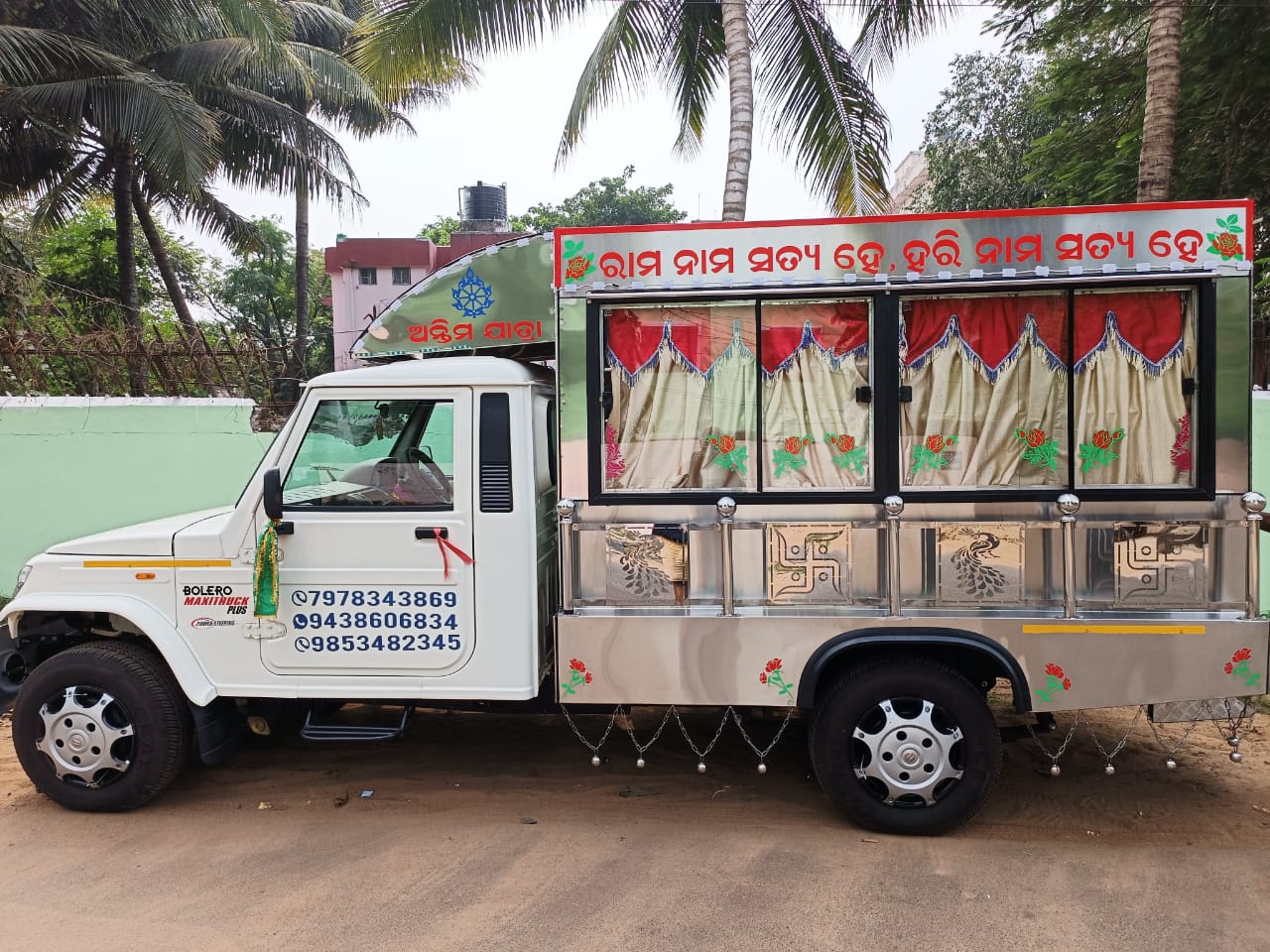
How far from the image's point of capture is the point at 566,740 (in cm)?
544

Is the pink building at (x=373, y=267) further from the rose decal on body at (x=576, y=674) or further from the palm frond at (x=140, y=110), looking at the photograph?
the rose decal on body at (x=576, y=674)

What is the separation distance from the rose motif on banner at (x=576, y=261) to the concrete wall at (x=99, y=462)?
199 inches

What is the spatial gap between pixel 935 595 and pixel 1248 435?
144 cm

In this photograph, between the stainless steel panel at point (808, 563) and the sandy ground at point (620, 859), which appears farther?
the stainless steel panel at point (808, 563)

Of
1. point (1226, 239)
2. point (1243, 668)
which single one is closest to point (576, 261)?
point (1226, 239)

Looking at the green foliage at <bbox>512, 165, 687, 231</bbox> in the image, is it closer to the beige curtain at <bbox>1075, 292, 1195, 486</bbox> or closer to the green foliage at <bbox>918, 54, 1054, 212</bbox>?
the green foliage at <bbox>918, 54, 1054, 212</bbox>

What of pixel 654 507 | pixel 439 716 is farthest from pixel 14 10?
pixel 654 507

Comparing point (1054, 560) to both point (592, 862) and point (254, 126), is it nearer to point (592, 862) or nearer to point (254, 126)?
point (592, 862)

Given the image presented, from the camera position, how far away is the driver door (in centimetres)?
422

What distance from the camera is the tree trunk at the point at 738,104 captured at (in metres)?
8.83

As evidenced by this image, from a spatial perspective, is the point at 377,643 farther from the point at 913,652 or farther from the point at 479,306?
the point at 913,652

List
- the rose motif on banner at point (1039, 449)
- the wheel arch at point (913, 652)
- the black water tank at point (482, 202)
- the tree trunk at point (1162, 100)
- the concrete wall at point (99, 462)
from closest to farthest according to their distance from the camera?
the wheel arch at point (913, 652) → the rose motif on banner at point (1039, 449) → the tree trunk at point (1162, 100) → the concrete wall at point (99, 462) → the black water tank at point (482, 202)

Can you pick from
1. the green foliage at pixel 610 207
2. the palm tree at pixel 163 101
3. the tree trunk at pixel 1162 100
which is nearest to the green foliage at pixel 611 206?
the green foliage at pixel 610 207

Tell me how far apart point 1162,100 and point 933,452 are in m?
4.36
